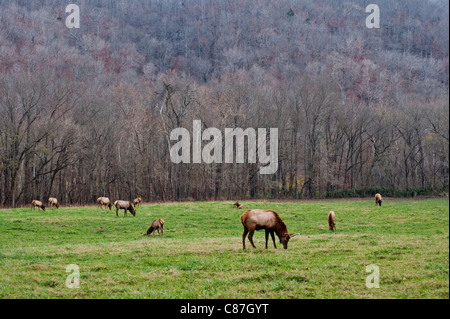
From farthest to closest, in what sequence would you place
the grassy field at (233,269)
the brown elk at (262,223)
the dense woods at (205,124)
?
the dense woods at (205,124)
the brown elk at (262,223)
the grassy field at (233,269)

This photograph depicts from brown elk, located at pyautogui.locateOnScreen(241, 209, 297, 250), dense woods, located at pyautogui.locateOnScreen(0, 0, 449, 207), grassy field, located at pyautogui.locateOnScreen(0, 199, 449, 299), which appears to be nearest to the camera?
grassy field, located at pyautogui.locateOnScreen(0, 199, 449, 299)

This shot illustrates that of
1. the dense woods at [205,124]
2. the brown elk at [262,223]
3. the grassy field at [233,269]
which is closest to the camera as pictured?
the grassy field at [233,269]

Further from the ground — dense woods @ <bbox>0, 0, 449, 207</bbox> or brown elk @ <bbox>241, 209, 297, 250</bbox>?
dense woods @ <bbox>0, 0, 449, 207</bbox>

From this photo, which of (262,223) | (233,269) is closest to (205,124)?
(262,223)

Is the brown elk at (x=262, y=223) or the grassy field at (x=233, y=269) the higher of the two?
the brown elk at (x=262, y=223)

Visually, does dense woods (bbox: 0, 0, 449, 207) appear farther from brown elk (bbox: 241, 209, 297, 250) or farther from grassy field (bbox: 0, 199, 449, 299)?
brown elk (bbox: 241, 209, 297, 250)

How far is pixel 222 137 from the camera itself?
51.3m

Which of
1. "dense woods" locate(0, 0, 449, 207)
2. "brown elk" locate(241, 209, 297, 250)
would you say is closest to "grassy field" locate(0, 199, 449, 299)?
"brown elk" locate(241, 209, 297, 250)

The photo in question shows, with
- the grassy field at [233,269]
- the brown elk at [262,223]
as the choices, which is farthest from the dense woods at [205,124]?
the brown elk at [262,223]

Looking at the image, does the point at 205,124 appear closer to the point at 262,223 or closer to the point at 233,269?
the point at 262,223

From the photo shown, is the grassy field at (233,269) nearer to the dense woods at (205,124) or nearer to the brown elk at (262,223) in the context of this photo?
the brown elk at (262,223)

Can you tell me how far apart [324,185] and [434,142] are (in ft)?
49.4
